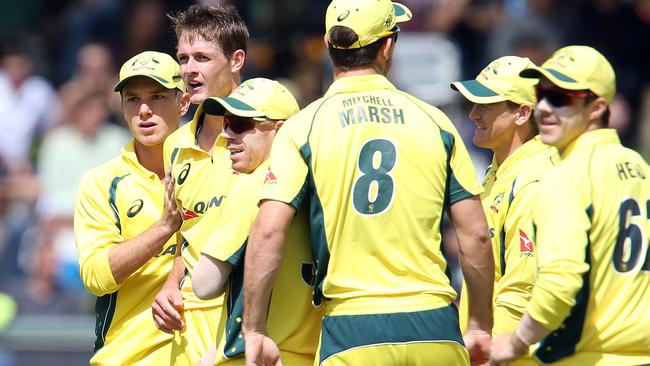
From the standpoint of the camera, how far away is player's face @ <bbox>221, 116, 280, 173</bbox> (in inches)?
217

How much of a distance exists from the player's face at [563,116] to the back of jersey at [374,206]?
1.63 feet

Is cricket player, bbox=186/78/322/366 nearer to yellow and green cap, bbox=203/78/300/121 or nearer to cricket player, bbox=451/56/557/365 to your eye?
yellow and green cap, bbox=203/78/300/121

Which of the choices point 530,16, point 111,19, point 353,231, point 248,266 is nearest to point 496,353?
point 353,231

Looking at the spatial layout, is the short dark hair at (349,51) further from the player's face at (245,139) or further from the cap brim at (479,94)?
the cap brim at (479,94)

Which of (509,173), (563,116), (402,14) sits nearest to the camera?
(563,116)

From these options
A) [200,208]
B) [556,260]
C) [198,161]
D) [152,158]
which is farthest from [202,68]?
[556,260]

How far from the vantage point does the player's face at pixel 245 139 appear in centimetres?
552

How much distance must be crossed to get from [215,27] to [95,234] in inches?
50.9

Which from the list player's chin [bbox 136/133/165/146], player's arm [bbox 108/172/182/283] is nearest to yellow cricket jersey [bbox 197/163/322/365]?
player's arm [bbox 108/172/182/283]

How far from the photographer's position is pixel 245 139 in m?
5.53

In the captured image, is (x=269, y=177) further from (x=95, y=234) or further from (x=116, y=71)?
(x=116, y=71)

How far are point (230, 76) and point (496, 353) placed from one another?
2.21 meters

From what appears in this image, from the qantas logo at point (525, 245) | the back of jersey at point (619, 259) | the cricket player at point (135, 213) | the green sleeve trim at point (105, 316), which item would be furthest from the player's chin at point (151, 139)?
the back of jersey at point (619, 259)

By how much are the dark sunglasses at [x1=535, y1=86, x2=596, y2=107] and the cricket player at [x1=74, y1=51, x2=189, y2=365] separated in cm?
222
